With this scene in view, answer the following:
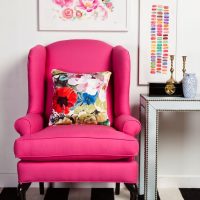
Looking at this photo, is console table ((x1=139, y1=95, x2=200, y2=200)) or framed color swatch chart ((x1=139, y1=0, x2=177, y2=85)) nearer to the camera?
console table ((x1=139, y1=95, x2=200, y2=200))

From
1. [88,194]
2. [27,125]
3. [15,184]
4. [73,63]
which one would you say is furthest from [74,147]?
[15,184]

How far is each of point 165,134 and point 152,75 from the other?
44cm

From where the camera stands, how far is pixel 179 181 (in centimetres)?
271

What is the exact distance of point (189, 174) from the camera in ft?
8.95

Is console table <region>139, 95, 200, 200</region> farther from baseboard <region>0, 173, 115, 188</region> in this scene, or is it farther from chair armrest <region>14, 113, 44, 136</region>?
chair armrest <region>14, 113, 44, 136</region>

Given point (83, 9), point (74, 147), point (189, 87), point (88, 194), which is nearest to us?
point (74, 147)

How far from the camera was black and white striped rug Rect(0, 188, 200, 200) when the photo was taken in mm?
2445

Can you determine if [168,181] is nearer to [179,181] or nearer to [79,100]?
[179,181]

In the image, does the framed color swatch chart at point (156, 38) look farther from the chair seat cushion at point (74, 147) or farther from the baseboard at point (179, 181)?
the chair seat cushion at point (74, 147)

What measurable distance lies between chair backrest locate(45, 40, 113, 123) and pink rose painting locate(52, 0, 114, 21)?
20 centimetres

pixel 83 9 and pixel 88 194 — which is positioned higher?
pixel 83 9

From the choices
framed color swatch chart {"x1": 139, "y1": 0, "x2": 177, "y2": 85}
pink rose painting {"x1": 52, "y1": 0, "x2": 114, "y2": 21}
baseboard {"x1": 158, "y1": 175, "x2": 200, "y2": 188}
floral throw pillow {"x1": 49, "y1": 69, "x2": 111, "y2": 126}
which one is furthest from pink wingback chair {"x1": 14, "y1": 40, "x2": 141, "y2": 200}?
pink rose painting {"x1": 52, "y1": 0, "x2": 114, "y2": 21}

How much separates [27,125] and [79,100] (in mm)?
379

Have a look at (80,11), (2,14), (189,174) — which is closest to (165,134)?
(189,174)
